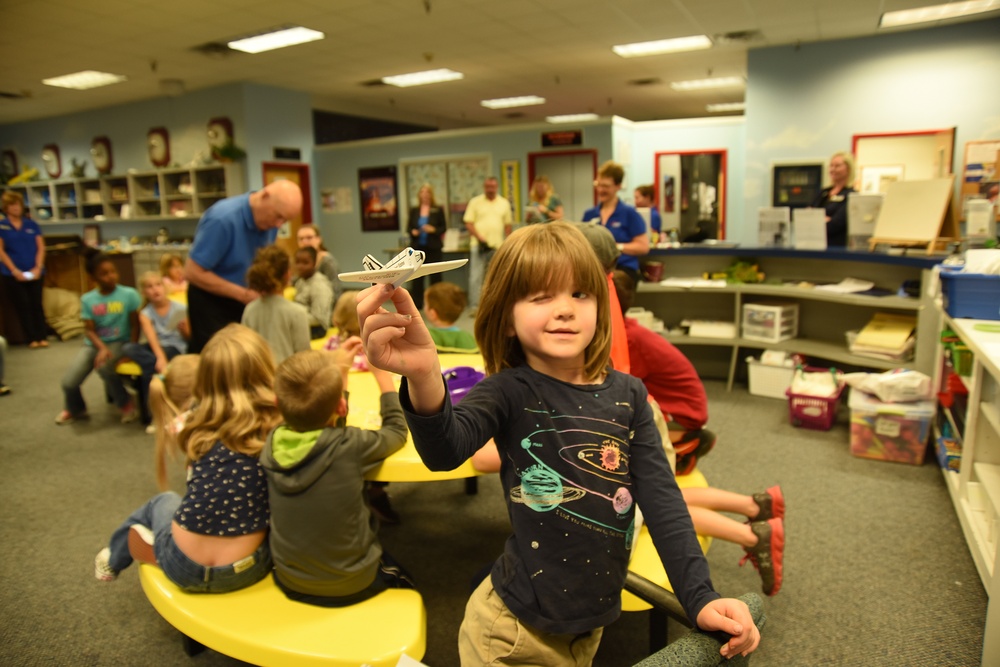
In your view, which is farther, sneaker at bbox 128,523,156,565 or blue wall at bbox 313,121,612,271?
blue wall at bbox 313,121,612,271

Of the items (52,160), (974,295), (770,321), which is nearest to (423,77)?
(770,321)

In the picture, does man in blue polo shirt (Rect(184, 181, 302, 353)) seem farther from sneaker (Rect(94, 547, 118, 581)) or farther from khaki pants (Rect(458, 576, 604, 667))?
khaki pants (Rect(458, 576, 604, 667))

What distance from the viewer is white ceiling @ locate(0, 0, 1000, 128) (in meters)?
6.04

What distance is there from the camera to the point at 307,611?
1.72 meters

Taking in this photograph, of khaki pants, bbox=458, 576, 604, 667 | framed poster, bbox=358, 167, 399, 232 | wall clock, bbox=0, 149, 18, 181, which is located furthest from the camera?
wall clock, bbox=0, 149, 18, 181

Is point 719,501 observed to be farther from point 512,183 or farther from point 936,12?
point 512,183

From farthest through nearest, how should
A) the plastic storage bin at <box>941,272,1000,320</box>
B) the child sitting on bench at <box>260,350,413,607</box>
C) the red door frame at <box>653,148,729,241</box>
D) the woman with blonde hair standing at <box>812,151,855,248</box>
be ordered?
the red door frame at <box>653,148,729,241</box> → the woman with blonde hair standing at <box>812,151,855,248</box> → the plastic storage bin at <box>941,272,1000,320</box> → the child sitting on bench at <box>260,350,413,607</box>

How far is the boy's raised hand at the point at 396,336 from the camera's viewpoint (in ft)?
2.66

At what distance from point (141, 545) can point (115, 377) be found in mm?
3007

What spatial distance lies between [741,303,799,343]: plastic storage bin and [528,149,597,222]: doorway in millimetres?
4891

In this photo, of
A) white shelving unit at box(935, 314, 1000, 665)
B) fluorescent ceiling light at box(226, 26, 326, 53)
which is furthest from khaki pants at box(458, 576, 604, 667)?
fluorescent ceiling light at box(226, 26, 326, 53)

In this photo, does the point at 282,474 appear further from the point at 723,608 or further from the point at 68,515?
the point at 68,515

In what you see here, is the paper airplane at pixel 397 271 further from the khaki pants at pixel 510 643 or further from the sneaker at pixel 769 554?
the sneaker at pixel 769 554

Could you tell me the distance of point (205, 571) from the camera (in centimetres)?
Answer: 177
